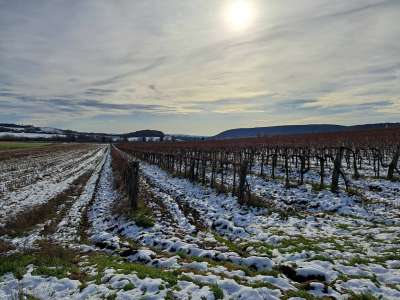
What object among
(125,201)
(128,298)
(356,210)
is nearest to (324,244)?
(356,210)

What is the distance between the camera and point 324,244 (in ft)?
30.3

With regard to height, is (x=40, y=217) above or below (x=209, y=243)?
below

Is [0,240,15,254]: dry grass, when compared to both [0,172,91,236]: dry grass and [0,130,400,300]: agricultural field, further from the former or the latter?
[0,172,91,236]: dry grass

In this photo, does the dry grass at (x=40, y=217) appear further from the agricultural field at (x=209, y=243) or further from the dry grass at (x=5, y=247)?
the dry grass at (x=5, y=247)

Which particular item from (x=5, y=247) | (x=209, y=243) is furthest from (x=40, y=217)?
(x=209, y=243)

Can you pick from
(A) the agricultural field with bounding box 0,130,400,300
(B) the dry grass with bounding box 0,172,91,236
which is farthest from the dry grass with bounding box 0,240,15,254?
(B) the dry grass with bounding box 0,172,91,236

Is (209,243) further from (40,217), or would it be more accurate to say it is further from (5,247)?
(40,217)

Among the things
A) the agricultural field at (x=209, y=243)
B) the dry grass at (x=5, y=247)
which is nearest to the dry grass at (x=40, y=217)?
the agricultural field at (x=209, y=243)

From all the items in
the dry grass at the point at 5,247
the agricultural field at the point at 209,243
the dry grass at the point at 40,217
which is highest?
the agricultural field at the point at 209,243

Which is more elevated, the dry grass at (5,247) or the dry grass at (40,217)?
the dry grass at (5,247)

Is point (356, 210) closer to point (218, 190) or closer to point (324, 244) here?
point (324, 244)

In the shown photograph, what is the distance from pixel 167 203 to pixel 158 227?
407cm

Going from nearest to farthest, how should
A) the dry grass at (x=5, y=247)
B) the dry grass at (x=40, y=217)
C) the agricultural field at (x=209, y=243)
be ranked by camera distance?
the agricultural field at (x=209, y=243) < the dry grass at (x=5, y=247) < the dry grass at (x=40, y=217)

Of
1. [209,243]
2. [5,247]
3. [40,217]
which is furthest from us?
[40,217]
